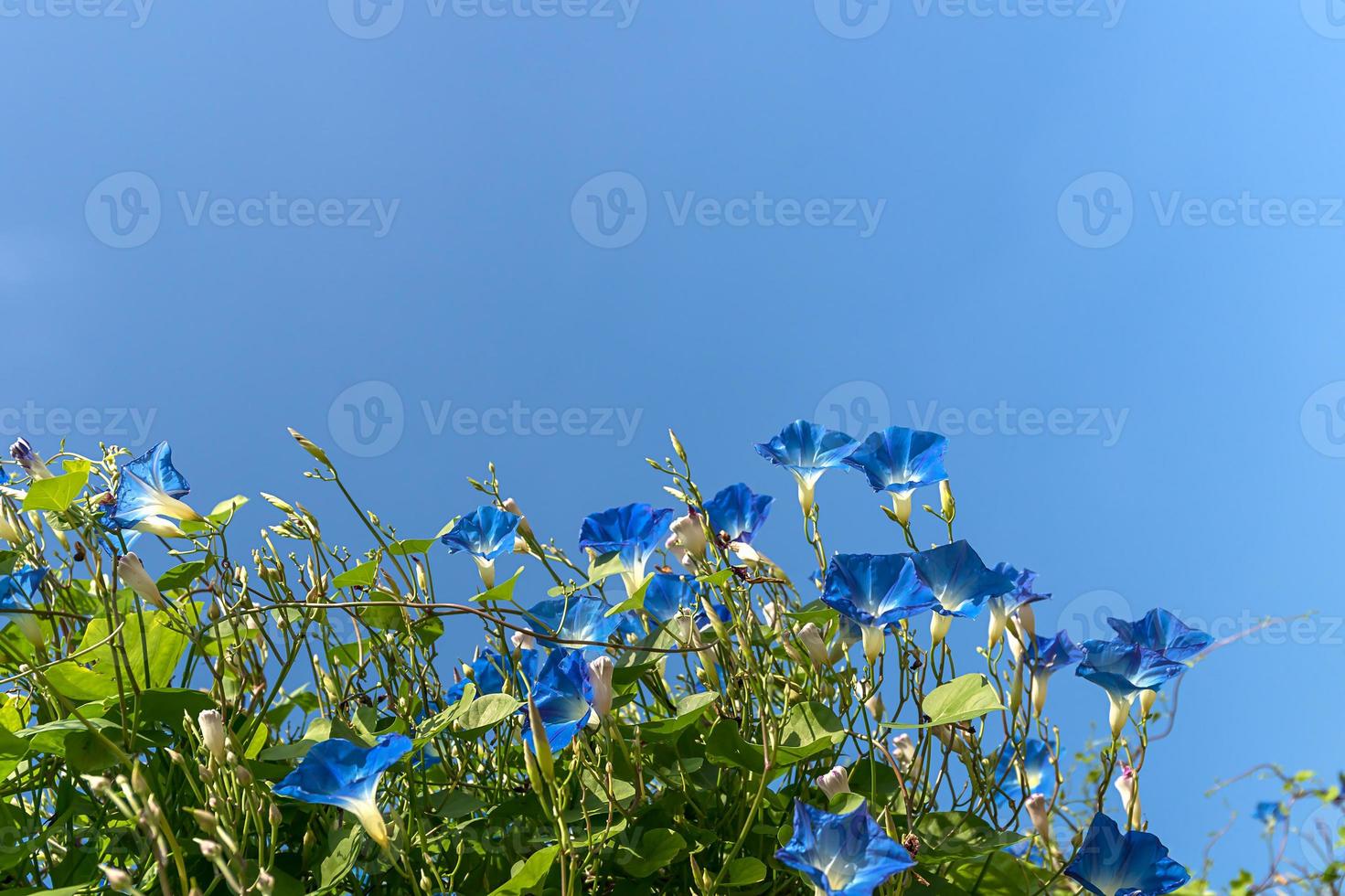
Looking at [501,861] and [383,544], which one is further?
[383,544]

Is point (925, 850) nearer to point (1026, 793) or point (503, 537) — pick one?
point (1026, 793)

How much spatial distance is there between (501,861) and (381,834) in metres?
0.19

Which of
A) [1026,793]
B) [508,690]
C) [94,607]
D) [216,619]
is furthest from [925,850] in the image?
[94,607]

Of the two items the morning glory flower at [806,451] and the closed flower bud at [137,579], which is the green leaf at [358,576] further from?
the morning glory flower at [806,451]

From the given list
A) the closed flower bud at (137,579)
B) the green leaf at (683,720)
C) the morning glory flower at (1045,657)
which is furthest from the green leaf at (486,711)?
the morning glory flower at (1045,657)

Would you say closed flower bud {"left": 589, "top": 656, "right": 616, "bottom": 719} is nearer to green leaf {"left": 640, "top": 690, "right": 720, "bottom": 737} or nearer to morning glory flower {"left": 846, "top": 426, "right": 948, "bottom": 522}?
green leaf {"left": 640, "top": 690, "right": 720, "bottom": 737}

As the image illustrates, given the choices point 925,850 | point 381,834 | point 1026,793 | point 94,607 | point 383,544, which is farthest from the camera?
point 94,607

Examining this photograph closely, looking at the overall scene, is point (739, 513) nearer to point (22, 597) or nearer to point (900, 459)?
point (900, 459)

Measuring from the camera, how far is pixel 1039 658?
1.18 m

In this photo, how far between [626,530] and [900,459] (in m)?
0.32

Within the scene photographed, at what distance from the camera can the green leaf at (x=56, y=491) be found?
108cm

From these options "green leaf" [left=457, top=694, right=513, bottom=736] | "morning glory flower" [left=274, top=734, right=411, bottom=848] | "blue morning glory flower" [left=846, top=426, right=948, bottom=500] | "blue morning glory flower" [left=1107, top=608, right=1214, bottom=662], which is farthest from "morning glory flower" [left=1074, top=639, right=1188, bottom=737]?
"morning glory flower" [left=274, top=734, right=411, bottom=848]

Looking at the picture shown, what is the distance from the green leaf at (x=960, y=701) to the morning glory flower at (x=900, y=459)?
0.22 meters

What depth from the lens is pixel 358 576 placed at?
115 centimetres
